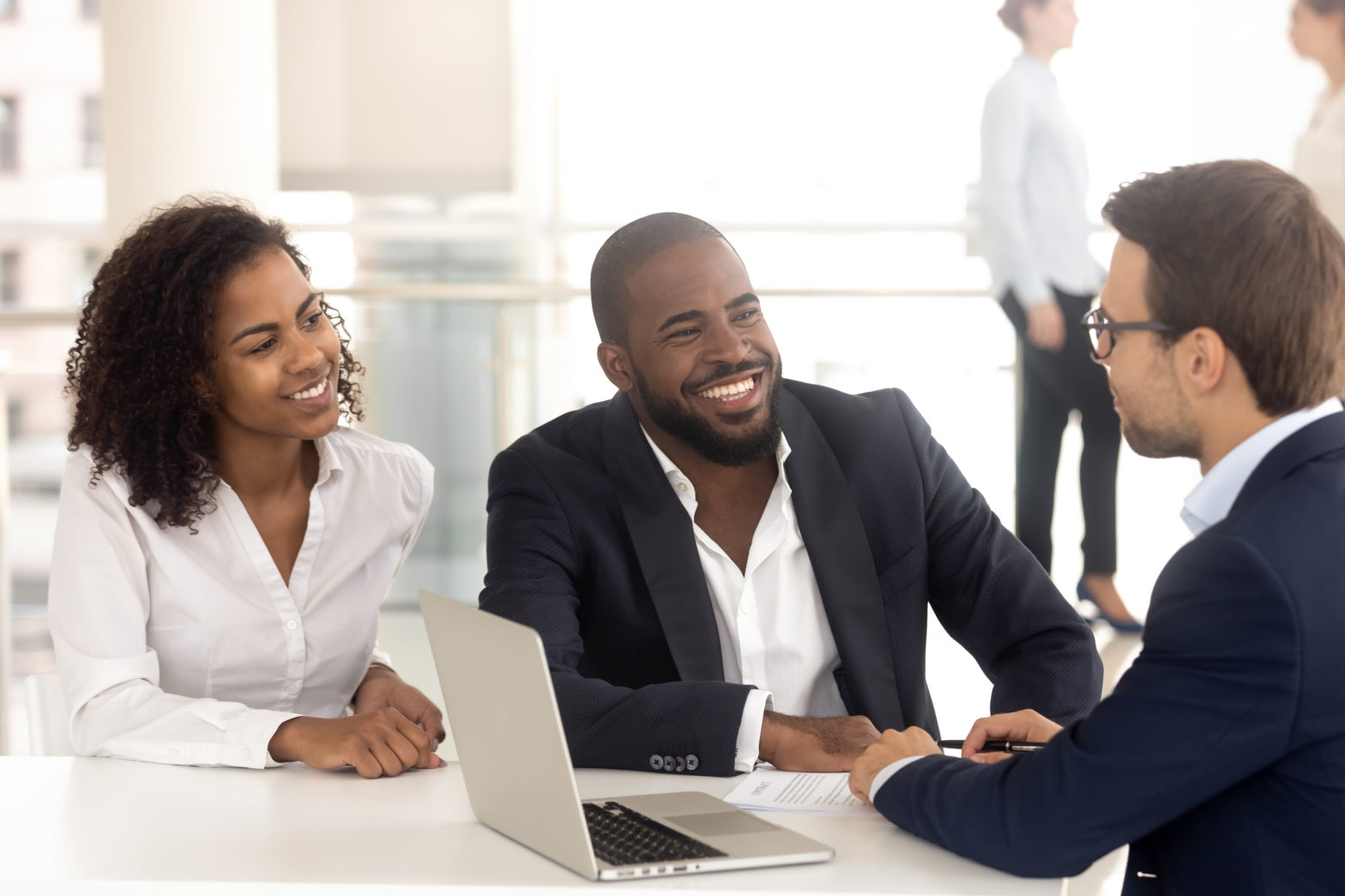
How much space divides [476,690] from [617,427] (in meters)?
0.81

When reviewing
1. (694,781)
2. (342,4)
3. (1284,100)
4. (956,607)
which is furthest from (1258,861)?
(342,4)

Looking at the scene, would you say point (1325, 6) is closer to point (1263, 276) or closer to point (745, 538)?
point (745, 538)

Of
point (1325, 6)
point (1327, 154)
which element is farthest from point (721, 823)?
point (1325, 6)

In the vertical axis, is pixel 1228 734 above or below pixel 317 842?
above

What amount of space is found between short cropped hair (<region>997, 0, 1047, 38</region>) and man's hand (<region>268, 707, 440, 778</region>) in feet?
11.8

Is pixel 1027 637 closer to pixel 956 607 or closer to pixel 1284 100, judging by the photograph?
pixel 956 607

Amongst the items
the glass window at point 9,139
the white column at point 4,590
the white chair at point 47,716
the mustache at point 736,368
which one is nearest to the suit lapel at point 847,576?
the mustache at point 736,368

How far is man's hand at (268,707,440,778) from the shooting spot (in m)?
1.42

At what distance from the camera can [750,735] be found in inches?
57.2

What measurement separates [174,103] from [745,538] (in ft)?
8.05

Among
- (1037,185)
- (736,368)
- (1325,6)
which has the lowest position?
(736,368)

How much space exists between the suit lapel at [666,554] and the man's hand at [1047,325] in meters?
2.52

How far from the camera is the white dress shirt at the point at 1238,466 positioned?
1.15 m

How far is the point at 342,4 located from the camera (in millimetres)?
4691
